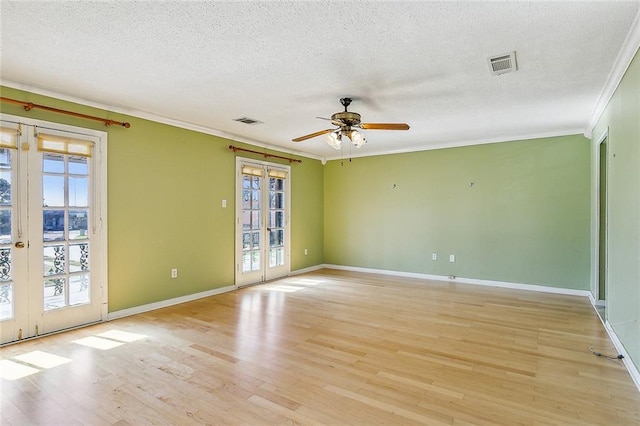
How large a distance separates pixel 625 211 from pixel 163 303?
16.5ft

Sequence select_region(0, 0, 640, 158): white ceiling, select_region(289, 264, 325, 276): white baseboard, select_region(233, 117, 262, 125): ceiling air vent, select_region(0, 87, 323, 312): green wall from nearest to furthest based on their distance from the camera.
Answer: select_region(0, 0, 640, 158): white ceiling → select_region(0, 87, 323, 312): green wall → select_region(233, 117, 262, 125): ceiling air vent → select_region(289, 264, 325, 276): white baseboard

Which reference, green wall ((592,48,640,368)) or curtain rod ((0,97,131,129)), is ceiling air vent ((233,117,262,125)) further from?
green wall ((592,48,640,368))

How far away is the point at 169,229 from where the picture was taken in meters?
4.67

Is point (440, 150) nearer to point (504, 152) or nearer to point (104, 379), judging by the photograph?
point (504, 152)

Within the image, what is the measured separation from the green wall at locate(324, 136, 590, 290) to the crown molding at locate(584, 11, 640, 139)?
1.31 metres

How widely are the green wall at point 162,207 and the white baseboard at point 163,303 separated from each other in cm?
6

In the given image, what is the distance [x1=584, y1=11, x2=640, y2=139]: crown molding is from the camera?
2354mm

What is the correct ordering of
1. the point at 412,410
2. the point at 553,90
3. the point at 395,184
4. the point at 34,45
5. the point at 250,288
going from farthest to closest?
the point at 395,184
the point at 250,288
the point at 553,90
the point at 34,45
the point at 412,410

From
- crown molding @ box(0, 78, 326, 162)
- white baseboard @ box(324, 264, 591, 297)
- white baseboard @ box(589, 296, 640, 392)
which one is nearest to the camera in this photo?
white baseboard @ box(589, 296, 640, 392)

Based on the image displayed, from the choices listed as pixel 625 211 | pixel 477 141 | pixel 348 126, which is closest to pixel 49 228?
pixel 348 126

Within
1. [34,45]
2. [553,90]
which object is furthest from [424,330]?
[34,45]

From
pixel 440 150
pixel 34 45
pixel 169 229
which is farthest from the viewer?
pixel 440 150

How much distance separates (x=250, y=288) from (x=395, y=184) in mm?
3349

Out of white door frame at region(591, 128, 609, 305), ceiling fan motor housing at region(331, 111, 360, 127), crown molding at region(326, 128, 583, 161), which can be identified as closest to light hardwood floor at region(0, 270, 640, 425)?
white door frame at region(591, 128, 609, 305)
